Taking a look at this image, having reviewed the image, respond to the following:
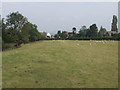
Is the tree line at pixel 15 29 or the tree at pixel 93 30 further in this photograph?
the tree at pixel 93 30

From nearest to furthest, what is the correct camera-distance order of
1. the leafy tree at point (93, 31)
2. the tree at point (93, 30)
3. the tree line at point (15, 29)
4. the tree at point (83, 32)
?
the tree line at point (15, 29), the leafy tree at point (93, 31), the tree at point (93, 30), the tree at point (83, 32)

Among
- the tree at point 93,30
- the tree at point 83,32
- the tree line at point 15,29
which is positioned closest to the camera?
the tree line at point 15,29

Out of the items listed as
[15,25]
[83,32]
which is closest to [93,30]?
[83,32]

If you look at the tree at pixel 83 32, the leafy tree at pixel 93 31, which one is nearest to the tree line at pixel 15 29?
the leafy tree at pixel 93 31

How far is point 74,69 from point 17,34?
33.4 m

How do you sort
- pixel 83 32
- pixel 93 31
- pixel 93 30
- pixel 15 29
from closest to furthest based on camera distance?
pixel 15 29, pixel 93 31, pixel 93 30, pixel 83 32

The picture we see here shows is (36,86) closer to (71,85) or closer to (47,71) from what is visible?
(71,85)

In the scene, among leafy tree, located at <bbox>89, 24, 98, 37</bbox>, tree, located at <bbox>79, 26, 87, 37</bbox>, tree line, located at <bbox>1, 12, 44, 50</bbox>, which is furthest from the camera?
tree, located at <bbox>79, 26, 87, 37</bbox>

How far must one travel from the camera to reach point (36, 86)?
1042 centimetres

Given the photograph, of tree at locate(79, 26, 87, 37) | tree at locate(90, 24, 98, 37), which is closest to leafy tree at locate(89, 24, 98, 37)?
tree at locate(90, 24, 98, 37)

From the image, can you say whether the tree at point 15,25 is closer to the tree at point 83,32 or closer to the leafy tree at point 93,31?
the leafy tree at point 93,31

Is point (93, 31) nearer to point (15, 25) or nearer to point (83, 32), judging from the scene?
point (83, 32)

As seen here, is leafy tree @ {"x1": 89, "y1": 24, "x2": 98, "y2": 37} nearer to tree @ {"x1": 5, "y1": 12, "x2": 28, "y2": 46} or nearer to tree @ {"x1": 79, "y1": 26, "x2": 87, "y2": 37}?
tree @ {"x1": 79, "y1": 26, "x2": 87, "y2": 37}

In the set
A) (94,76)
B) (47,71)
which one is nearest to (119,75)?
(94,76)
